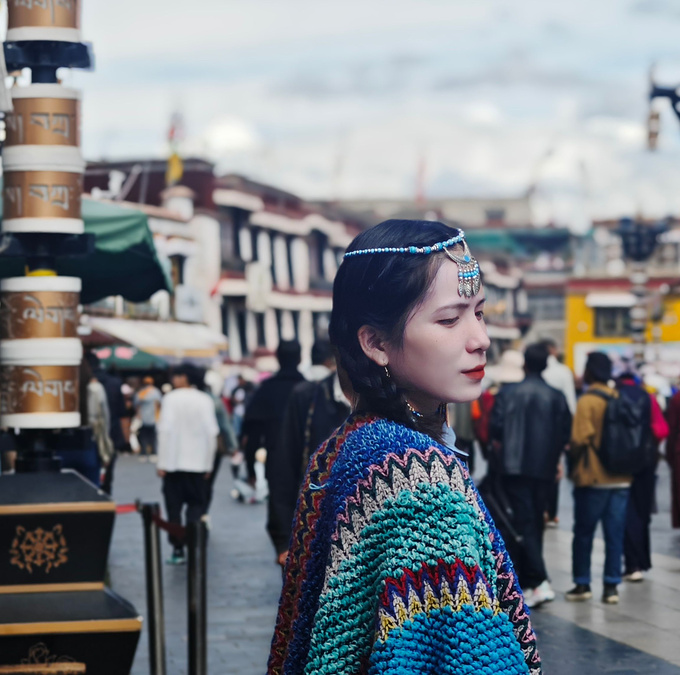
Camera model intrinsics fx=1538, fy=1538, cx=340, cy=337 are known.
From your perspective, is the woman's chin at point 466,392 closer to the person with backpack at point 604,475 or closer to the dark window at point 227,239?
the person with backpack at point 604,475

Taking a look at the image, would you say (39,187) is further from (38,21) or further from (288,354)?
(288,354)

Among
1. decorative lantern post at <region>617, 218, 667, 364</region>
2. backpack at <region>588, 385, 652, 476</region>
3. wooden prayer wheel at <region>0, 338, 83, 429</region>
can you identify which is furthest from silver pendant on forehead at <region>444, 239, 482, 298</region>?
decorative lantern post at <region>617, 218, 667, 364</region>

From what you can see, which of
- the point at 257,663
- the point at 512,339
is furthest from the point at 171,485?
the point at 512,339

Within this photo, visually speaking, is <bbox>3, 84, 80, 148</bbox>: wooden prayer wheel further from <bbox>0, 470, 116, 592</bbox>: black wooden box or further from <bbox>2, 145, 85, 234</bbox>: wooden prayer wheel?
<bbox>0, 470, 116, 592</bbox>: black wooden box

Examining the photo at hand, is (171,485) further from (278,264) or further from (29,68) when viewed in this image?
(278,264)

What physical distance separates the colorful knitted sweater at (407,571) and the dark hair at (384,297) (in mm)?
60

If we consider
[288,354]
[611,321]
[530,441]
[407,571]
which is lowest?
[611,321]

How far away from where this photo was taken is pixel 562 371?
16.9 m

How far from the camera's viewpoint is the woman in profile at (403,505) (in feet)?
8.43

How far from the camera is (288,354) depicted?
11641 mm

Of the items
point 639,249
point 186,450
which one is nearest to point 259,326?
point 639,249

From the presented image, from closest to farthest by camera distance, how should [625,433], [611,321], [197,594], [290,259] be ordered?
[197,594] < [625,433] < [290,259] < [611,321]

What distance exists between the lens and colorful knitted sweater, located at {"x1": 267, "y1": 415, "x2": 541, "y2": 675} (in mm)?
2559

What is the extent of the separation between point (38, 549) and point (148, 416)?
27.1 metres
